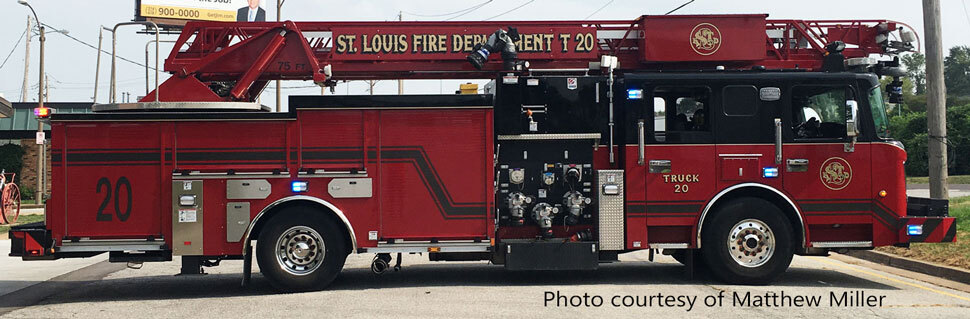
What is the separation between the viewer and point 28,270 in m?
13.9

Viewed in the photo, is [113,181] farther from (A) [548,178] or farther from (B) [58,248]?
(A) [548,178]

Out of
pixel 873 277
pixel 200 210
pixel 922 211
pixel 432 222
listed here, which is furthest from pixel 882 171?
pixel 200 210

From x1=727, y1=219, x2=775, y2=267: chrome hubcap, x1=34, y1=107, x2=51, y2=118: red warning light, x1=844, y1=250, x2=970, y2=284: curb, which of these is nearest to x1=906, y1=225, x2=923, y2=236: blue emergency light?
x1=844, y1=250, x2=970, y2=284: curb

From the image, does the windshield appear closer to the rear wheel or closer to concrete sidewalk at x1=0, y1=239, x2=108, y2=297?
concrete sidewalk at x1=0, y1=239, x2=108, y2=297

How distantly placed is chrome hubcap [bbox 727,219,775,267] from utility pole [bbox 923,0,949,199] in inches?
201

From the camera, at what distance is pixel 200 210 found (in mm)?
10211

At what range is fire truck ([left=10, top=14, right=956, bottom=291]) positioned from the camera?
33.6 feet

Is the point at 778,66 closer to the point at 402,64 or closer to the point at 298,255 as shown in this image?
the point at 402,64

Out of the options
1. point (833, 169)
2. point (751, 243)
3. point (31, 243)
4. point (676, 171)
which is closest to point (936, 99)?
point (833, 169)

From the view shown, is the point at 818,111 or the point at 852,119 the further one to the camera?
the point at 818,111

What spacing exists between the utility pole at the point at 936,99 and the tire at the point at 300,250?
32.4 ft

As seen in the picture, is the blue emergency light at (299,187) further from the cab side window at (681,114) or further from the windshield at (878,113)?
the windshield at (878,113)

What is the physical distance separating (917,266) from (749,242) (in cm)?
354

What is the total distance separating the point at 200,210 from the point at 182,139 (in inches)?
34.7
